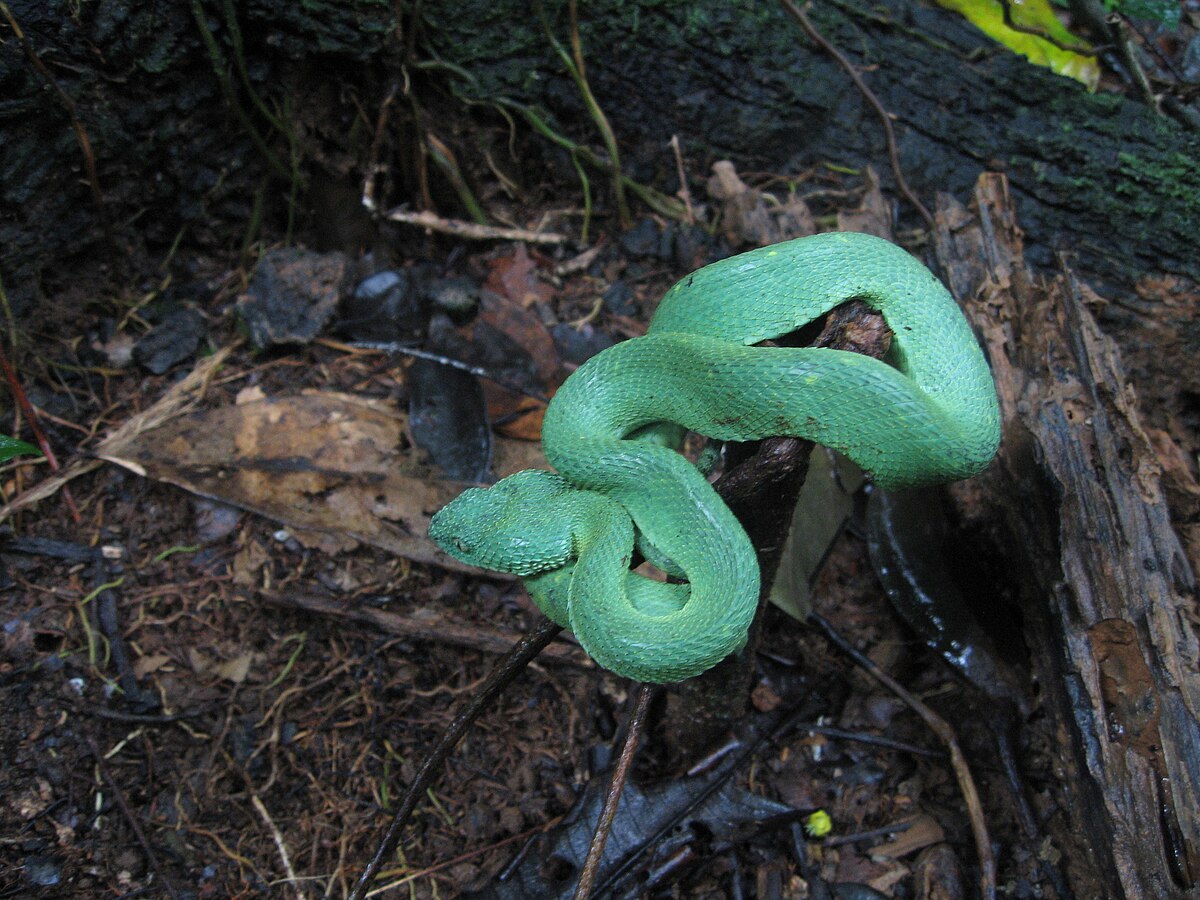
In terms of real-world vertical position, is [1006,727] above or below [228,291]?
above

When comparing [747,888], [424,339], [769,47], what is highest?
[769,47]

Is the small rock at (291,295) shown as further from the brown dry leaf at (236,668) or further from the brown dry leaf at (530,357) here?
the brown dry leaf at (236,668)

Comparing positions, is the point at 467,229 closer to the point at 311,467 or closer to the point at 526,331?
the point at 526,331

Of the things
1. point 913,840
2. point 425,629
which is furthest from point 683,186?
point 913,840

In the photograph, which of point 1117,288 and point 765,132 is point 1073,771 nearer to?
point 1117,288

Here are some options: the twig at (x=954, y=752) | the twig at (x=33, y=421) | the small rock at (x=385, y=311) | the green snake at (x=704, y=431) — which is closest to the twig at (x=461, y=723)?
the green snake at (x=704, y=431)

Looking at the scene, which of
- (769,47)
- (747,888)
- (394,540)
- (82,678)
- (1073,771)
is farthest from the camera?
(769,47)

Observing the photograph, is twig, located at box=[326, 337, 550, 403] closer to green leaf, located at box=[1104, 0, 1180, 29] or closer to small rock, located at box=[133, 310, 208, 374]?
small rock, located at box=[133, 310, 208, 374]

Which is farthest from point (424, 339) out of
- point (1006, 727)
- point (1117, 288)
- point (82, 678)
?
point (1117, 288)
